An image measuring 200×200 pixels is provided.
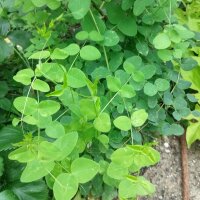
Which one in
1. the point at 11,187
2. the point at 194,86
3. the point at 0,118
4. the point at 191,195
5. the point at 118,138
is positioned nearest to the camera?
the point at 11,187

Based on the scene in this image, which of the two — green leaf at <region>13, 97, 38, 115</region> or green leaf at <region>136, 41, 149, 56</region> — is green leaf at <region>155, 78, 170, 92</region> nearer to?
green leaf at <region>136, 41, 149, 56</region>

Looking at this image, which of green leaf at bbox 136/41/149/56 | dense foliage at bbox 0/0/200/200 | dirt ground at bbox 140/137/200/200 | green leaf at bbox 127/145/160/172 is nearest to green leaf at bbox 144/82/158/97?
dense foliage at bbox 0/0/200/200

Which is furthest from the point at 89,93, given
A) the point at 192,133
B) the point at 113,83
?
the point at 192,133

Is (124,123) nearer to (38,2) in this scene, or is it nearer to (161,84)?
(161,84)

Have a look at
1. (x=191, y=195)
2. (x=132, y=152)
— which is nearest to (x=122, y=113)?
(x=132, y=152)

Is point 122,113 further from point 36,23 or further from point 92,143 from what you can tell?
point 36,23

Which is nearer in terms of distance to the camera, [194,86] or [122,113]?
[122,113]

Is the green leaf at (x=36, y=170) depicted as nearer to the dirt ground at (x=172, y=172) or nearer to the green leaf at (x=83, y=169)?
the green leaf at (x=83, y=169)

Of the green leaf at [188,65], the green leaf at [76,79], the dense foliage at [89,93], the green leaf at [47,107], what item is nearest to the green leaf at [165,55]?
the dense foliage at [89,93]
